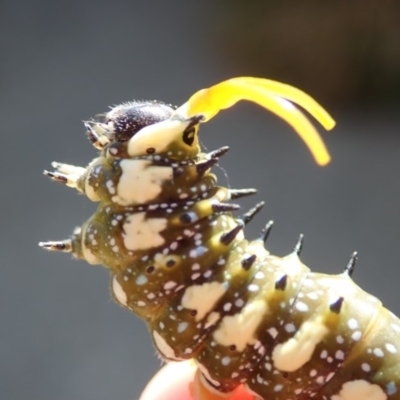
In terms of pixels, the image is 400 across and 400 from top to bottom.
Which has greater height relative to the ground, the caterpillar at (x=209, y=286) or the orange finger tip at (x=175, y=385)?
the caterpillar at (x=209, y=286)

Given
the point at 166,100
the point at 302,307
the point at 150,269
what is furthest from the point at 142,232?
the point at 166,100

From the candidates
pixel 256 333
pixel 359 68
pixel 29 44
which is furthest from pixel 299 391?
pixel 29 44

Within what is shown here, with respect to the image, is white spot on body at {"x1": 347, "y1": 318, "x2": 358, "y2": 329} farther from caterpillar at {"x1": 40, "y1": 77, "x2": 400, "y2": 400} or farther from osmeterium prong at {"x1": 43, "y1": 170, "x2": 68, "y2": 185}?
osmeterium prong at {"x1": 43, "y1": 170, "x2": 68, "y2": 185}

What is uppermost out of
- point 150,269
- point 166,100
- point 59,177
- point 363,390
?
point 166,100

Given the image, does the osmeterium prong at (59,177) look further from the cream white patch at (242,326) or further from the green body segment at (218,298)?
the cream white patch at (242,326)

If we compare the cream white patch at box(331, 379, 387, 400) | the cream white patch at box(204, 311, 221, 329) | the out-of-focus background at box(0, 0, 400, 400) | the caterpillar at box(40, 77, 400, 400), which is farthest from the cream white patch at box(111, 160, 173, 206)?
the out-of-focus background at box(0, 0, 400, 400)

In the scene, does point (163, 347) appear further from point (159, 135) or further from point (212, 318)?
point (159, 135)

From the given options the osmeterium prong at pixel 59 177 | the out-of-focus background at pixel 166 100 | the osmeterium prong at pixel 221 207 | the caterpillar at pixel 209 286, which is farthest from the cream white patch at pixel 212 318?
the out-of-focus background at pixel 166 100
